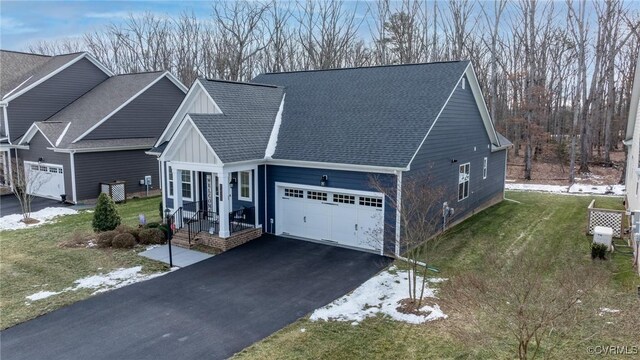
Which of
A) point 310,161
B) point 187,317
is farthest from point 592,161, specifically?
point 187,317

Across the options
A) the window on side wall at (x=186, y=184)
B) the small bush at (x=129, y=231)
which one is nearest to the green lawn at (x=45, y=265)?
the small bush at (x=129, y=231)

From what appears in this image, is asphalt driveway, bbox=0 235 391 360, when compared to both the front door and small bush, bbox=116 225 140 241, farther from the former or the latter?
small bush, bbox=116 225 140 241

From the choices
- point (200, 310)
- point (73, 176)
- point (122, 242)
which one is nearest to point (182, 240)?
point (122, 242)

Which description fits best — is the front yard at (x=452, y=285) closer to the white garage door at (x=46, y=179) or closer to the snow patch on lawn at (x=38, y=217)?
the snow patch on lawn at (x=38, y=217)

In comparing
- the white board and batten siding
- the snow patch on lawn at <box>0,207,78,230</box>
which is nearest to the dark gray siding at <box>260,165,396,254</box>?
the white board and batten siding

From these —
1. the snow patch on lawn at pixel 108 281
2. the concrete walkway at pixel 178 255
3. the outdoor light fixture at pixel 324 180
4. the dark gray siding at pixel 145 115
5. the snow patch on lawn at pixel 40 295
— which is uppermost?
the dark gray siding at pixel 145 115

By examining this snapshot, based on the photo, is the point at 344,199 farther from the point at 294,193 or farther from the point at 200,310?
the point at 200,310

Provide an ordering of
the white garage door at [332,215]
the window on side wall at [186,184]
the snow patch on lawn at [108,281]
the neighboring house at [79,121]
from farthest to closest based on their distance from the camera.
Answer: the neighboring house at [79,121] → the window on side wall at [186,184] → the white garage door at [332,215] → the snow patch on lawn at [108,281]
